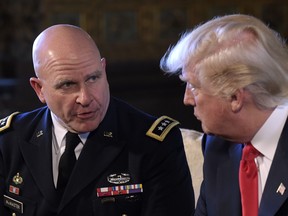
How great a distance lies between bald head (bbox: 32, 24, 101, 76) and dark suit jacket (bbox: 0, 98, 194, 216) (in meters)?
0.25

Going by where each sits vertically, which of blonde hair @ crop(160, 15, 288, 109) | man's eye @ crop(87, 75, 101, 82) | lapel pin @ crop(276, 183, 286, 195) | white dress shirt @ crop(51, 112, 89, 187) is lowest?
lapel pin @ crop(276, 183, 286, 195)

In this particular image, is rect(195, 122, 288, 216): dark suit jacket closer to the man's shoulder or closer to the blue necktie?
the blue necktie

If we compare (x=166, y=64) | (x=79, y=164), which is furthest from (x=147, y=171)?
(x=166, y=64)

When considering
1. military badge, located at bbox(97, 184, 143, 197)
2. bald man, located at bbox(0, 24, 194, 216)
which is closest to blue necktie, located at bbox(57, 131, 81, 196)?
bald man, located at bbox(0, 24, 194, 216)

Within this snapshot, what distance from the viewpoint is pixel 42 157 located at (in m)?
2.12

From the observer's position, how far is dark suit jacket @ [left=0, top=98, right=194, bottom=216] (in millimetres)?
2086

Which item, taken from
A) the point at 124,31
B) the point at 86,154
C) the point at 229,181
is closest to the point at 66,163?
the point at 86,154

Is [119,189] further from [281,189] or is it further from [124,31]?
[124,31]

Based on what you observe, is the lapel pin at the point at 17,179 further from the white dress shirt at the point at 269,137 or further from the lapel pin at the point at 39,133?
the white dress shirt at the point at 269,137

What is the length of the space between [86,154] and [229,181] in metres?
0.46

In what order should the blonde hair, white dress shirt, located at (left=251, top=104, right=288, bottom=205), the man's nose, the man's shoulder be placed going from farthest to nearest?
the man's shoulder
the man's nose
white dress shirt, located at (left=251, top=104, right=288, bottom=205)
the blonde hair

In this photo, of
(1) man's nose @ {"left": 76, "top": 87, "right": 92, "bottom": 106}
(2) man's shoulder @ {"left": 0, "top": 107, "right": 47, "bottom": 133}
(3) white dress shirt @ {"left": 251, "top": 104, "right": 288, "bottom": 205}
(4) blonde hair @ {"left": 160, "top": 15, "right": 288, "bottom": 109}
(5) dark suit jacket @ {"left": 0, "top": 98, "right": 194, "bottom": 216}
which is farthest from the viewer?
(2) man's shoulder @ {"left": 0, "top": 107, "right": 47, "bottom": 133}

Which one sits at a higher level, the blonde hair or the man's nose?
the blonde hair

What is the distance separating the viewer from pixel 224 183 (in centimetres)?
194
